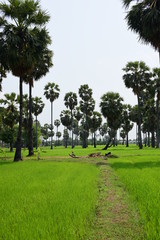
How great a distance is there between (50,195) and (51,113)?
62.5 meters

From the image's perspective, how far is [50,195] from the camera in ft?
28.5

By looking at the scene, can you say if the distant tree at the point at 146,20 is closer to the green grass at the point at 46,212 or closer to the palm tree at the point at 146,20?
the palm tree at the point at 146,20

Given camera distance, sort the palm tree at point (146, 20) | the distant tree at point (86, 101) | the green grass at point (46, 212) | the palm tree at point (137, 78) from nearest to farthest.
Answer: the green grass at point (46, 212)
the palm tree at point (146, 20)
the palm tree at point (137, 78)
the distant tree at point (86, 101)

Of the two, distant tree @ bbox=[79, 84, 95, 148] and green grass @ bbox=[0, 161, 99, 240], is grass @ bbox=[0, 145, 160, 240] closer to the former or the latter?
green grass @ bbox=[0, 161, 99, 240]

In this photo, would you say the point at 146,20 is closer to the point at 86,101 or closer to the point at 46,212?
the point at 46,212

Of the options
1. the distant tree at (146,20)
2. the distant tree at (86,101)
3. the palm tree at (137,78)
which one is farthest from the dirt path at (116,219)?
the distant tree at (86,101)

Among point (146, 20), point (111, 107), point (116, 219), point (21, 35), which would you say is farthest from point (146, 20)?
point (111, 107)

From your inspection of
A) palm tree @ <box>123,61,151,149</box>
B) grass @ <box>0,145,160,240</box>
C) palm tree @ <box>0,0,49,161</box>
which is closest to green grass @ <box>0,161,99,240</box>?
grass @ <box>0,145,160,240</box>

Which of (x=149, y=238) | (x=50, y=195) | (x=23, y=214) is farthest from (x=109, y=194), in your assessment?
(x=149, y=238)

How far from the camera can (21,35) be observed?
82.9ft

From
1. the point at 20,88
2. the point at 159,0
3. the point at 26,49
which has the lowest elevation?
the point at 20,88

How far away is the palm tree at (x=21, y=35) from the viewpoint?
954 inches

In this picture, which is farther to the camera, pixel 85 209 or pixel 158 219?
pixel 85 209

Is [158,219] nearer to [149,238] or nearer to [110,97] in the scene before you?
[149,238]
